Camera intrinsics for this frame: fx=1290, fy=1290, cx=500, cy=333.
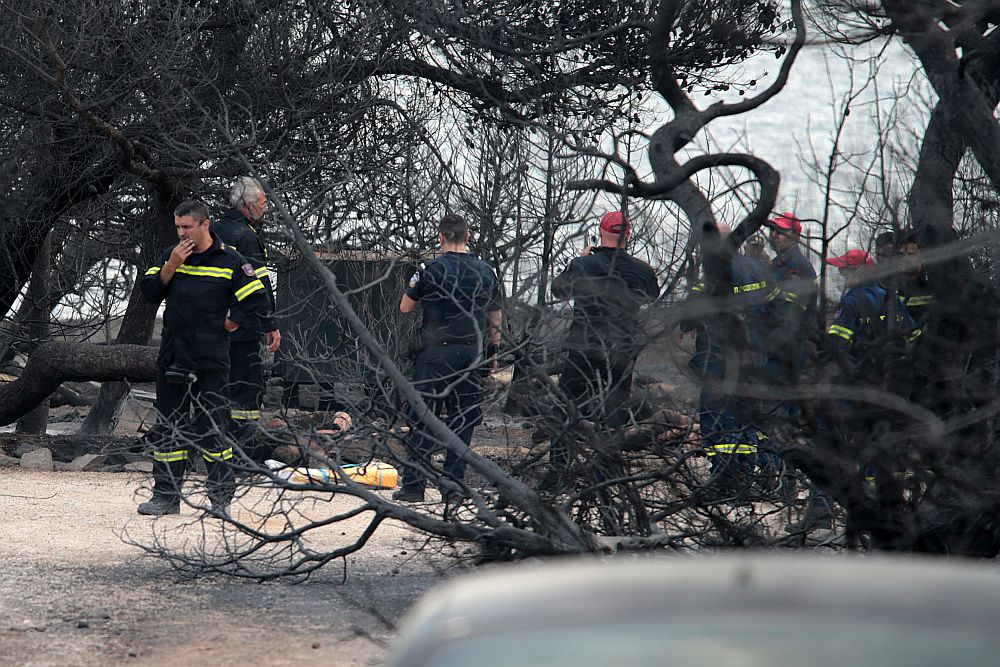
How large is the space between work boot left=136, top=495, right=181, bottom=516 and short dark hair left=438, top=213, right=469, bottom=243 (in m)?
2.19

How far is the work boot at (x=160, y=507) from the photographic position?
7.49 meters

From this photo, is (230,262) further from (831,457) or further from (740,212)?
(831,457)

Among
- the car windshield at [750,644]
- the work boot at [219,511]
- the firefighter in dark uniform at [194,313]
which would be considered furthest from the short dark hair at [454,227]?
the car windshield at [750,644]

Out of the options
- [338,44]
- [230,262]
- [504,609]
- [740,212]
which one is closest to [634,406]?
[740,212]

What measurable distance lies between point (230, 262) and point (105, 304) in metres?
5.67

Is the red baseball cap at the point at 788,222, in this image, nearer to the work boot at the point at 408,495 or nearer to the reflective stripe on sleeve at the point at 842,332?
the reflective stripe on sleeve at the point at 842,332

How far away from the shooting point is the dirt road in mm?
4762

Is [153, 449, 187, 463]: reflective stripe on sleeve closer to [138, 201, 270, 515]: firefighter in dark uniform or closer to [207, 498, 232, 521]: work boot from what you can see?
[138, 201, 270, 515]: firefighter in dark uniform

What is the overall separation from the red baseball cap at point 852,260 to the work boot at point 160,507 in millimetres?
4275

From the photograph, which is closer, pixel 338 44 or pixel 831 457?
pixel 831 457

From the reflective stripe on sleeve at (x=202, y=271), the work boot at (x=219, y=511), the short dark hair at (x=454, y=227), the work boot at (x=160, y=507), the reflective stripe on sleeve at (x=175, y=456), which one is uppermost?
the short dark hair at (x=454, y=227)

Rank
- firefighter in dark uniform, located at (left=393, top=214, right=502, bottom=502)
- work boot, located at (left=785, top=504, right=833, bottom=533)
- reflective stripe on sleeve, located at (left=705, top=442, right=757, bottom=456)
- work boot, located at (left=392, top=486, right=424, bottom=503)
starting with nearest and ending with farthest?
work boot, located at (left=785, top=504, right=833, bottom=533)
reflective stripe on sleeve, located at (left=705, top=442, right=757, bottom=456)
firefighter in dark uniform, located at (left=393, top=214, right=502, bottom=502)
work boot, located at (left=392, top=486, right=424, bottom=503)

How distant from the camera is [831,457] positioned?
174 inches

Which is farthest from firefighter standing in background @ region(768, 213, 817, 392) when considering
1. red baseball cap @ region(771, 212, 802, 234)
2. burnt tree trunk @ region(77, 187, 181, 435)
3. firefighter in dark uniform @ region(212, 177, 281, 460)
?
burnt tree trunk @ region(77, 187, 181, 435)
